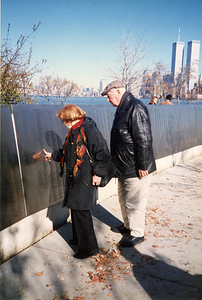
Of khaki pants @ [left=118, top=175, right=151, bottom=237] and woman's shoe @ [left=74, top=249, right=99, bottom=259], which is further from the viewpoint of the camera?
khaki pants @ [left=118, top=175, right=151, bottom=237]

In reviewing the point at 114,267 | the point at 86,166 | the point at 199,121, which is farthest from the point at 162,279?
the point at 199,121

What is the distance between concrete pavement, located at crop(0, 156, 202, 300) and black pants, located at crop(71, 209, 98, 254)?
17 cm

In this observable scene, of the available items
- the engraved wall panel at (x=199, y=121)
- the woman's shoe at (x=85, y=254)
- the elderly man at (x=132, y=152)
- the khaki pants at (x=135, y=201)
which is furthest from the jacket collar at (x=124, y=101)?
the engraved wall panel at (x=199, y=121)

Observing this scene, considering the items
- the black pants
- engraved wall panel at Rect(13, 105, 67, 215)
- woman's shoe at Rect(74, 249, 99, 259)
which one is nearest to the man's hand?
the black pants

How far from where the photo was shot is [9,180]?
3.37m

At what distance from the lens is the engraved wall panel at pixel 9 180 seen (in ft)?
10.8

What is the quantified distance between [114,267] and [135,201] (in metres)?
0.95

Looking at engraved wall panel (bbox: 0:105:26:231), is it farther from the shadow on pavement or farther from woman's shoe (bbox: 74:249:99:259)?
the shadow on pavement

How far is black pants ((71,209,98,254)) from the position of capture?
10.9 feet

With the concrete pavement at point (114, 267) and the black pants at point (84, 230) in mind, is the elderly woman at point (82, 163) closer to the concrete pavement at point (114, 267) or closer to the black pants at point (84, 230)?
the black pants at point (84, 230)

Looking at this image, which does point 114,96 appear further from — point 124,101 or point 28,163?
point 28,163

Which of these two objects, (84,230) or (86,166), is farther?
(84,230)

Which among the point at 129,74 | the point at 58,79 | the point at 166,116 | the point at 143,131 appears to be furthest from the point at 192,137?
the point at 58,79

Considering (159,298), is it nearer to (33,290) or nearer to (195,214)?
(33,290)
